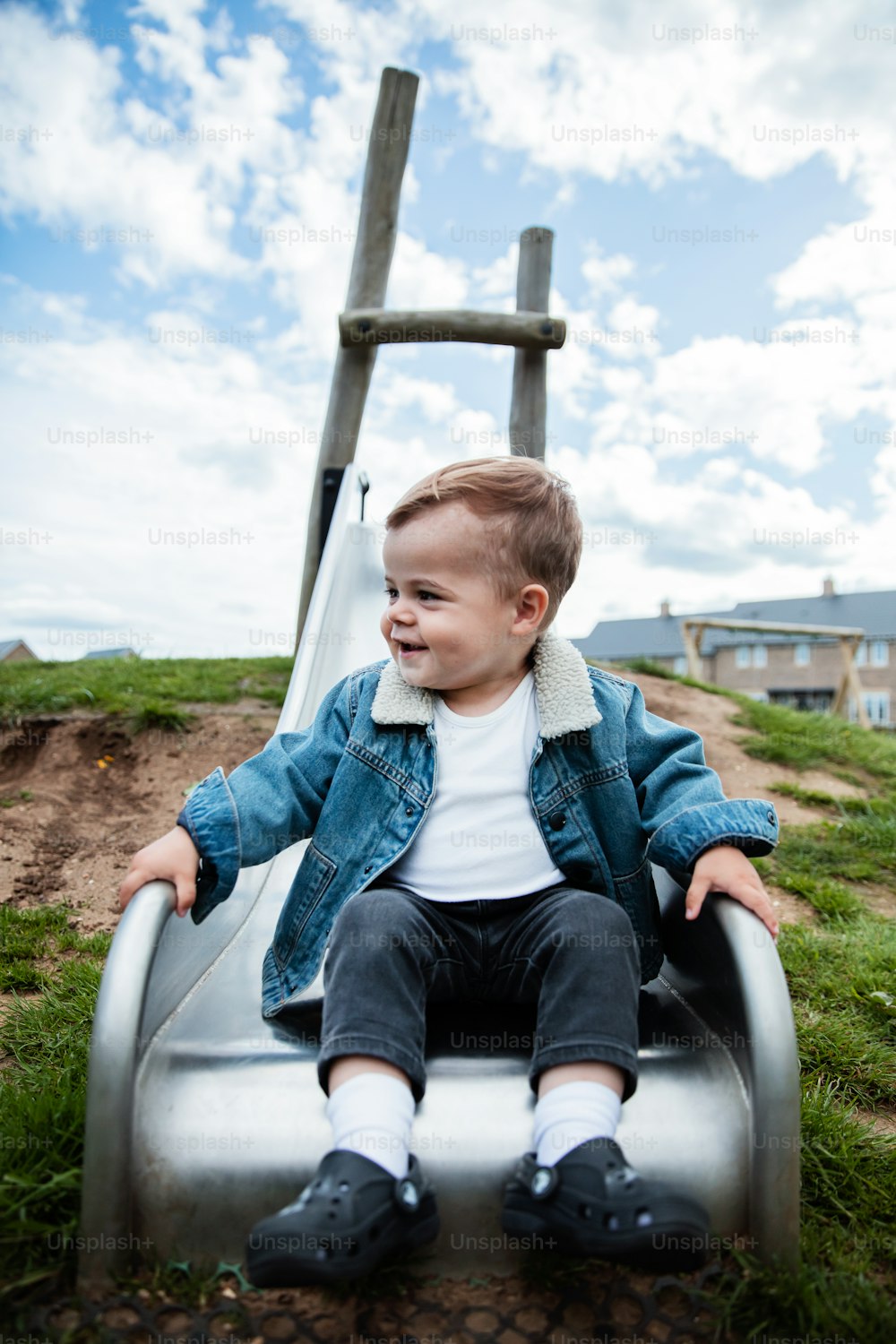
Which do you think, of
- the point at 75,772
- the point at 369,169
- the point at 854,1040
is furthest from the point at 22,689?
the point at 854,1040

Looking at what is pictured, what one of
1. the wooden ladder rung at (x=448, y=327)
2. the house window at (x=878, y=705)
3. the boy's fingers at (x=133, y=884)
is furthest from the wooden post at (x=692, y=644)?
the house window at (x=878, y=705)

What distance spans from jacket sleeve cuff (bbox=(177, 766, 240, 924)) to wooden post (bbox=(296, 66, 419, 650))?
2906mm

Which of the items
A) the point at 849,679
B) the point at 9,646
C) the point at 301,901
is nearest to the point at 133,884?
the point at 301,901

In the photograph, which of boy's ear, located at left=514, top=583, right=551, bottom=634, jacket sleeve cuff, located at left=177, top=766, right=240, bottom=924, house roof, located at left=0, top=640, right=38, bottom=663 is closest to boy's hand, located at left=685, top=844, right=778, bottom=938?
boy's ear, located at left=514, top=583, right=551, bottom=634

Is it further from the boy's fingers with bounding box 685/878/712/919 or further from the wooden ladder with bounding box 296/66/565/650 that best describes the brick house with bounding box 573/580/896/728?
the boy's fingers with bounding box 685/878/712/919

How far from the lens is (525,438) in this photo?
441 cm

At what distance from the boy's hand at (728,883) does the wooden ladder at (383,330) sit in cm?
312

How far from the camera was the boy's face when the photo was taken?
1.54m

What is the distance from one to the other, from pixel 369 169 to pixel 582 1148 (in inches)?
178

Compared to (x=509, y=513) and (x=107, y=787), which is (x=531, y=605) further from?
(x=107, y=787)

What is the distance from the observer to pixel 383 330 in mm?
4141

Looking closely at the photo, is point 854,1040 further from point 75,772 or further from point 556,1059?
point 75,772

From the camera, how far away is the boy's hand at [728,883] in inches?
52.1

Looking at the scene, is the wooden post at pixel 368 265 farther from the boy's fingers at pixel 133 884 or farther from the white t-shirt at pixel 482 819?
the boy's fingers at pixel 133 884
